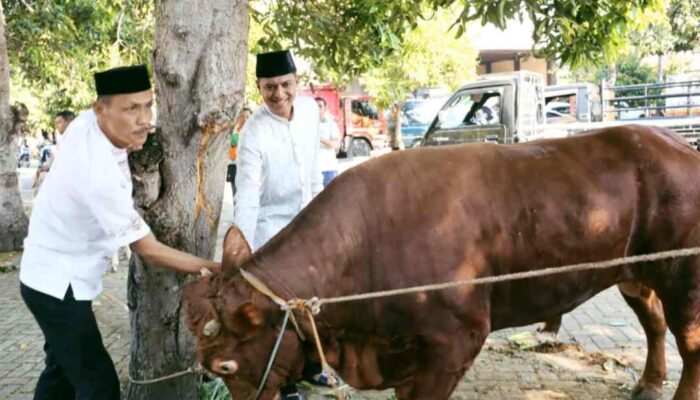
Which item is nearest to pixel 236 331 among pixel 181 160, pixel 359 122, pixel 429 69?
pixel 181 160

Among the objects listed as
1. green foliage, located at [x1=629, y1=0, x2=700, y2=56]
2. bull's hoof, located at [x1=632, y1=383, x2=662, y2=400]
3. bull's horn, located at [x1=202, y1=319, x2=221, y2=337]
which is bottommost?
bull's hoof, located at [x1=632, y1=383, x2=662, y2=400]

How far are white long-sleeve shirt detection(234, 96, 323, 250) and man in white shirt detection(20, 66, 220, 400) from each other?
0.94 meters

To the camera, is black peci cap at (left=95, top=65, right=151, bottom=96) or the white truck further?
the white truck

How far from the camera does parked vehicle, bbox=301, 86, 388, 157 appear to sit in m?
24.6

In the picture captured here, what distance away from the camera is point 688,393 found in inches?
A: 141

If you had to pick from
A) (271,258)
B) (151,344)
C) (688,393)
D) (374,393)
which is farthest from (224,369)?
(688,393)

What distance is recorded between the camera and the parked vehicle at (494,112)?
11.4 m

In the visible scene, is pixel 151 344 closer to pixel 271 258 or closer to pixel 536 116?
pixel 271 258

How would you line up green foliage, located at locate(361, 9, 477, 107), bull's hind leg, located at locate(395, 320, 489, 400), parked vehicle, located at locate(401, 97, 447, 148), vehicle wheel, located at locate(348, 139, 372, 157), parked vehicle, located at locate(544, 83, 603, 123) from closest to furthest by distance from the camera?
1. bull's hind leg, located at locate(395, 320, 489, 400)
2. parked vehicle, located at locate(544, 83, 603, 123)
3. green foliage, located at locate(361, 9, 477, 107)
4. parked vehicle, located at locate(401, 97, 447, 148)
5. vehicle wheel, located at locate(348, 139, 372, 157)

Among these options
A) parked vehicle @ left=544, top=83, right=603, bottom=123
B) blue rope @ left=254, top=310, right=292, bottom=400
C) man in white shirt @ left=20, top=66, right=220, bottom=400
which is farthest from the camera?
parked vehicle @ left=544, top=83, right=603, bottom=123

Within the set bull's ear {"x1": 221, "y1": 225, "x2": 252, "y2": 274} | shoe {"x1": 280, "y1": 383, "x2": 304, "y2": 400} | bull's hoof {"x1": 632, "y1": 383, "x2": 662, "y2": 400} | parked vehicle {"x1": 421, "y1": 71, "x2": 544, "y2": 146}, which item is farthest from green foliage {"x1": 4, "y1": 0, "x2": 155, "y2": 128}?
bull's hoof {"x1": 632, "y1": 383, "x2": 662, "y2": 400}

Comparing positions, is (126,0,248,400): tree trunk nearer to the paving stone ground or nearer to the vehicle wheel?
the paving stone ground

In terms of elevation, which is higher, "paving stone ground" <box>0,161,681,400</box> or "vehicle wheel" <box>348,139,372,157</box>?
"paving stone ground" <box>0,161,681,400</box>

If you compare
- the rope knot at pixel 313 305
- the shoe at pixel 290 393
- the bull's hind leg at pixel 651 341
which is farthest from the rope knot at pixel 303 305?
the bull's hind leg at pixel 651 341
